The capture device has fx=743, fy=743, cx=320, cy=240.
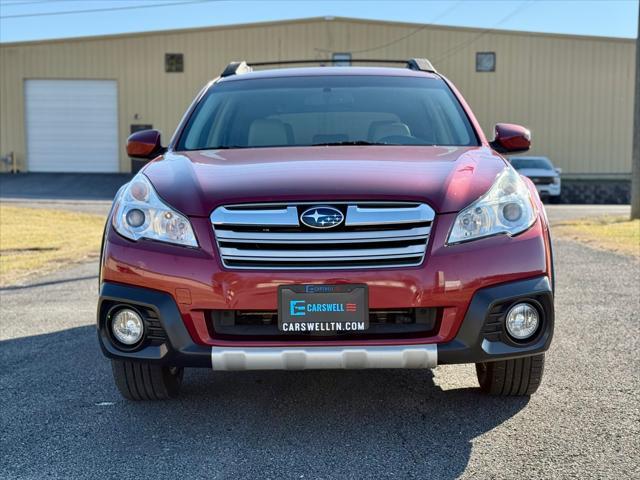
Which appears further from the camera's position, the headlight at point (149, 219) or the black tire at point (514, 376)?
the black tire at point (514, 376)

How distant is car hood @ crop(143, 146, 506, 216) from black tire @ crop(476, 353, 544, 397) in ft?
2.77

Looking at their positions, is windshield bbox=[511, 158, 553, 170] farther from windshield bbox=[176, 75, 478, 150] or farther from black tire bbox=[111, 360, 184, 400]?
black tire bbox=[111, 360, 184, 400]

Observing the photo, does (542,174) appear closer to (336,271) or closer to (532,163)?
(532,163)

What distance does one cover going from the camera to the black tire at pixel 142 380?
3459 mm

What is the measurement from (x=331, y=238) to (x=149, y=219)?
801mm

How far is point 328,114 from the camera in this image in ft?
14.3

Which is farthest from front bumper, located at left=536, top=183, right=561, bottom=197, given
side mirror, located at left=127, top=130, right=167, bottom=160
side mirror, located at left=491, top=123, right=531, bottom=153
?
side mirror, located at left=127, top=130, right=167, bottom=160

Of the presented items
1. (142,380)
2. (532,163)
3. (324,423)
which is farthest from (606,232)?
(532,163)

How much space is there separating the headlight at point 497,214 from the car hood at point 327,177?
1.7 inches

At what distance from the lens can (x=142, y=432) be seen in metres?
3.21

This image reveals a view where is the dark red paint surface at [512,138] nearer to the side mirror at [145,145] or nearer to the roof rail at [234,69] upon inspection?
the roof rail at [234,69]

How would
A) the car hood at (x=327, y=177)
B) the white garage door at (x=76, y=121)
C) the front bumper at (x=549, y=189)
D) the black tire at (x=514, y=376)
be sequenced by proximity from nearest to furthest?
the car hood at (x=327, y=177), the black tire at (x=514, y=376), the front bumper at (x=549, y=189), the white garage door at (x=76, y=121)

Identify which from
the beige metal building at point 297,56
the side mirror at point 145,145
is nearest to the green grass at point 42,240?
the side mirror at point 145,145

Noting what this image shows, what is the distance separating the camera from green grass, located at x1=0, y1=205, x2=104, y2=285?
894 cm
